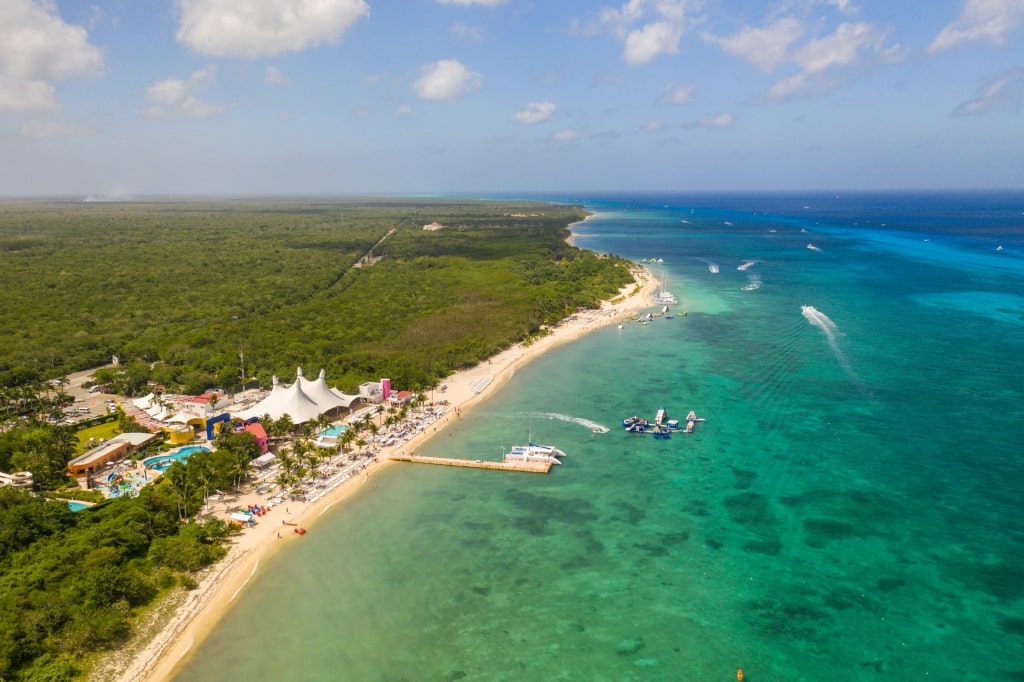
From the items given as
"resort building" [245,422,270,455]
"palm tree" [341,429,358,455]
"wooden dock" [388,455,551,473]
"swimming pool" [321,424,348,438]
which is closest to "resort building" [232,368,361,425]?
"swimming pool" [321,424,348,438]

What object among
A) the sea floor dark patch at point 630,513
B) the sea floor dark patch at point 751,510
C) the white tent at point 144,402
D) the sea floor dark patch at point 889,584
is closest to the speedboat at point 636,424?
the sea floor dark patch at point 751,510

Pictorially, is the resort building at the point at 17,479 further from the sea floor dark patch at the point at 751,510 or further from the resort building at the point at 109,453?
the sea floor dark patch at the point at 751,510

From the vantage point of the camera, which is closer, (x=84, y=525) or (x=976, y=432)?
(x=84, y=525)

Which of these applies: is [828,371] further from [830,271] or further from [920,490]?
[830,271]

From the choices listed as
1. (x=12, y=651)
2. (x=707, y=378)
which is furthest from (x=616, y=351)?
(x=12, y=651)

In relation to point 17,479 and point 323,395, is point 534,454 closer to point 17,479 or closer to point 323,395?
point 323,395

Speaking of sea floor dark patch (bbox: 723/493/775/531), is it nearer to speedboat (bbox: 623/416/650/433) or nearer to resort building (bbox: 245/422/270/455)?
speedboat (bbox: 623/416/650/433)
